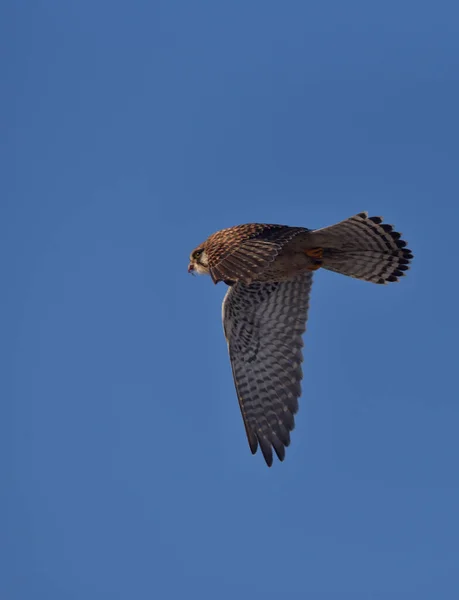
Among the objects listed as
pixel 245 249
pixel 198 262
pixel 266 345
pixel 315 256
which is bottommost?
pixel 266 345

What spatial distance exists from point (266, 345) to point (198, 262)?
1493 millimetres

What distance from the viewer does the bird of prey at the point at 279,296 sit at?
12633 millimetres

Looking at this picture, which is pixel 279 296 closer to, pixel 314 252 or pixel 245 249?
pixel 314 252

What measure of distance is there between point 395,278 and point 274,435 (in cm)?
255

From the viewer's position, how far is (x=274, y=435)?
13680 mm

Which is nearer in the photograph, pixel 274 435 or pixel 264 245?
pixel 264 245

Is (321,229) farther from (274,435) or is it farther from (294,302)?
(274,435)

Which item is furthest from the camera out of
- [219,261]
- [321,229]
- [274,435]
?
[274,435]

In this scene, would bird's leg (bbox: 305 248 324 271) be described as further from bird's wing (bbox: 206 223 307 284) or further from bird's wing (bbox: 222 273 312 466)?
bird's wing (bbox: 222 273 312 466)

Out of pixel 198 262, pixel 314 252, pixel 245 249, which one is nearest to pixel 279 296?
pixel 198 262

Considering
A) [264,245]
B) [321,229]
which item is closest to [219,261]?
[264,245]

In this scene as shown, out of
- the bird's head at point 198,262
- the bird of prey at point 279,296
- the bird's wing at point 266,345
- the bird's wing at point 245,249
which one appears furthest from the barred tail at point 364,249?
the bird's head at point 198,262

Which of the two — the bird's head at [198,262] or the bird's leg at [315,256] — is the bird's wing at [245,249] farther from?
the bird's head at [198,262]

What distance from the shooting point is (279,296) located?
1414cm
